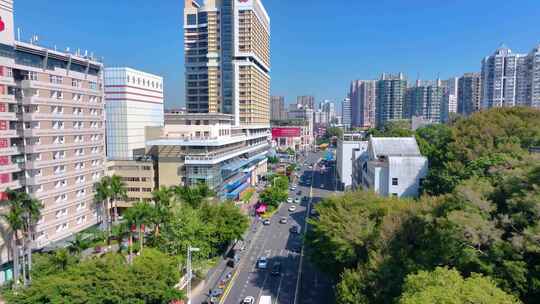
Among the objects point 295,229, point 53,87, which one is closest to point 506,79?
point 295,229

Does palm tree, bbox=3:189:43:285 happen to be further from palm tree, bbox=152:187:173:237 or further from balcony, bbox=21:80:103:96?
balcony, bbox=21:80:103:96

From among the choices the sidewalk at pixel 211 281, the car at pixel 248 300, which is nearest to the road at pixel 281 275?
the car at pixel 248 300

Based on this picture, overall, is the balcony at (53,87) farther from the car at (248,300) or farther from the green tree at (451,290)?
the green tree at (451,290)

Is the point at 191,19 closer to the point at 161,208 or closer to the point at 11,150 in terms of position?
the point at 11,150

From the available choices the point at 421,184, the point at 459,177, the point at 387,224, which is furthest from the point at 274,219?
the point at 387,224

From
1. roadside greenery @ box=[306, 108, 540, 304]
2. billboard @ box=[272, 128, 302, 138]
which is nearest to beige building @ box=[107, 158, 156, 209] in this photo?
roadside greenery @ box=[306, 108, 540, 304]

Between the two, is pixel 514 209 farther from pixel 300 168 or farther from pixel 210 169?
pixel 300 168
